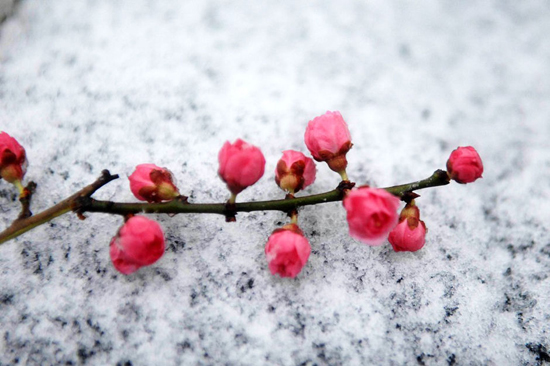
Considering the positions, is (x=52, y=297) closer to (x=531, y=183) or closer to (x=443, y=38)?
(x=531, y=183)

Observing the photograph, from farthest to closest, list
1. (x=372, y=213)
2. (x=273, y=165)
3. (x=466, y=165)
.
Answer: (x=273, y=165), (x=466, y=165), (x=372, y=213)

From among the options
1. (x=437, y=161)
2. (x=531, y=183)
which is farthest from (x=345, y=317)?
(x=531, y=183)

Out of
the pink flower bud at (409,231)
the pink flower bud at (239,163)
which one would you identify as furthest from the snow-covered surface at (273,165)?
the pink flower bud at (239,163)

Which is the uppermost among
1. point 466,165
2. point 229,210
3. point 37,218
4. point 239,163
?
point 466,165

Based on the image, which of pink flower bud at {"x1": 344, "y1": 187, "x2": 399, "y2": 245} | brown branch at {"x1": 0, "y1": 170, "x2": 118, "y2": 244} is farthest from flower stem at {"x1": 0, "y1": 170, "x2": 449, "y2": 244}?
pink flower bud at {"x1": 344, "y1": 187, "x2": 399, "y2": 245}

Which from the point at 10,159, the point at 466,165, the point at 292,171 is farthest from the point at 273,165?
the point at 10,159

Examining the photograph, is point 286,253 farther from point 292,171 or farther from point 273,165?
point 273,165

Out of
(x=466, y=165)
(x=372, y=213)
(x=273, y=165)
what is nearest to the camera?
(x=372, y=213)
